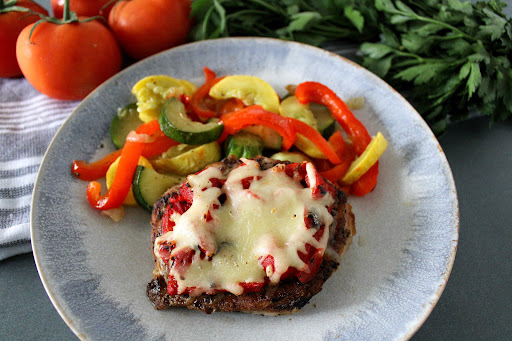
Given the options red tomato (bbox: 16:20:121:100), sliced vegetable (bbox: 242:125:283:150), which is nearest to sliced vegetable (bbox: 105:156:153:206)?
sliced vegetable (bbox: 242:125:283:150)

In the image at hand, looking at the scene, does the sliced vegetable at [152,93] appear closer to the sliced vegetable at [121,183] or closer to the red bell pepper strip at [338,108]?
the sliced vegetable at [121,183]

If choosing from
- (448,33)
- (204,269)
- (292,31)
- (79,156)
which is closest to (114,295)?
(204,269)

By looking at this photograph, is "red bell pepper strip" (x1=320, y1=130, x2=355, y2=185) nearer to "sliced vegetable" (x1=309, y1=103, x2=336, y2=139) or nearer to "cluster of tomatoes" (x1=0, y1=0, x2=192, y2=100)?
"sliced vegetable" (x1=309, y1=103, x2=336, y2=139)

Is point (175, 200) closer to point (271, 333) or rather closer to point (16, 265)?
point (271, 333)

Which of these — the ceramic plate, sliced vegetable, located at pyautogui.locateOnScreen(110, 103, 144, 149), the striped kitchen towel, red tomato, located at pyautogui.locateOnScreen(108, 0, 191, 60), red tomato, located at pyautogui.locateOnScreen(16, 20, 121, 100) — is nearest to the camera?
the ceramic plate

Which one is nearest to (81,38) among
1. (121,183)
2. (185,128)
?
(185,128)

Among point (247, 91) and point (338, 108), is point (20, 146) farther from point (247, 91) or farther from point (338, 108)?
point (338, 108)
